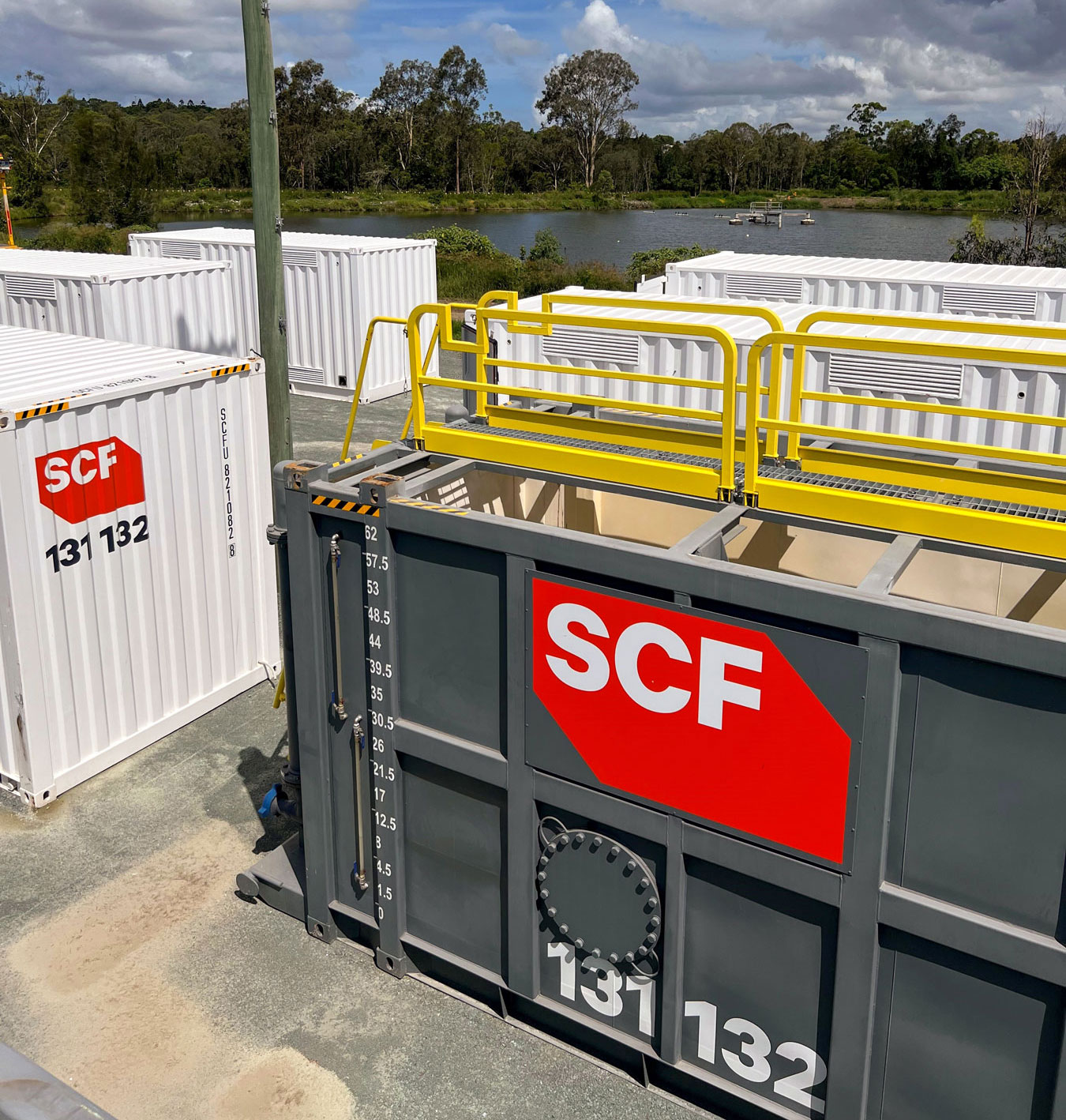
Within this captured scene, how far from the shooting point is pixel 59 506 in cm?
736

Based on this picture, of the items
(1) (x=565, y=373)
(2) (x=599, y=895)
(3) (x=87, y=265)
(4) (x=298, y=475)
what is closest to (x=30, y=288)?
(3) (x=87, y=265)

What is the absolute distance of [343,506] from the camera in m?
5.22

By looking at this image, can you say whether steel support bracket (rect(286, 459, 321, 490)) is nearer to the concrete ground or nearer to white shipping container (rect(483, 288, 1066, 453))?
the concrete ground

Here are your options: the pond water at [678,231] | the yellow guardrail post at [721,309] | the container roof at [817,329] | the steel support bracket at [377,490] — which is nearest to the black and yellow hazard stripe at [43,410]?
the steel support bracket at [377,490]

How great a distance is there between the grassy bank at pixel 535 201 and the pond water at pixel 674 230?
3.44m

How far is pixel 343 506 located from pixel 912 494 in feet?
8.98

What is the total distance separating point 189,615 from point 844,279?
10.7m

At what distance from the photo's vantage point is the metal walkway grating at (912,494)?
4.55 meters

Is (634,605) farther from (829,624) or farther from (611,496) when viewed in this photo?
(611,496)

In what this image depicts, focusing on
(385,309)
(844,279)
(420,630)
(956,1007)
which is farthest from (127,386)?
(385,309)

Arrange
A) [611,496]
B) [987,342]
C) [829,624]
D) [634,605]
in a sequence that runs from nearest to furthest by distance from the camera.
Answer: [829,624] → [634,605] → [611,496] → [987,342]

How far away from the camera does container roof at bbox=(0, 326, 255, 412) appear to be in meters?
7.40

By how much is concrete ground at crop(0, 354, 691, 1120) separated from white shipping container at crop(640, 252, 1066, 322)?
11445 mm

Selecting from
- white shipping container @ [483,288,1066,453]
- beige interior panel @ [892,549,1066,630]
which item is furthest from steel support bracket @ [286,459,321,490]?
white shipping container @ [483,288,1066,453]
